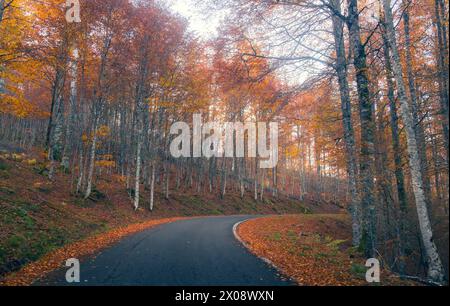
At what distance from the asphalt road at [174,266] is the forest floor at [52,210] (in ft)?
7.44

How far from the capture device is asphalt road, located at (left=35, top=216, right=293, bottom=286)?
6.02 metres

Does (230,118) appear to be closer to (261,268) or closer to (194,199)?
(194,199)

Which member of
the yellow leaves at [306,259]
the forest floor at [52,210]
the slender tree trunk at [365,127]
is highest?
the slender tree trunk at [365,127]

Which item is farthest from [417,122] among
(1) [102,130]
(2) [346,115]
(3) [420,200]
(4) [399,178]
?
(1) [102,130]

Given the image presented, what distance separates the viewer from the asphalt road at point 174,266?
602cm

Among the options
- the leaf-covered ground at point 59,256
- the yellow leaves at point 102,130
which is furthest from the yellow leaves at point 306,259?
the yellow leaves at point 102,130

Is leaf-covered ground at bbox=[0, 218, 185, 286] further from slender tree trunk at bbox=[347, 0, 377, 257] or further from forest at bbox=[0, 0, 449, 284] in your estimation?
slender tree trunk at bbox=[347, 0, 377, 257]

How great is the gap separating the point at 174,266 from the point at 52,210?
29.4ft

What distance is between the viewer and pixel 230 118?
1260 inches

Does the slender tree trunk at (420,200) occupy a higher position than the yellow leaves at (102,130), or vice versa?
the yellow leaves at (102,130)

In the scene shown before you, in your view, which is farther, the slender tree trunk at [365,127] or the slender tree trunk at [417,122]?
the slender tree trunk at [417,122]

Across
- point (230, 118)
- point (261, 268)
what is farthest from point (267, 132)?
point (261, 268)

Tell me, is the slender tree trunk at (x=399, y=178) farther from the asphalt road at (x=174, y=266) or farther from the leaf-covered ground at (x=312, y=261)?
the asphalt road at (x=174, y=266)

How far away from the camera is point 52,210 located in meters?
13.1
